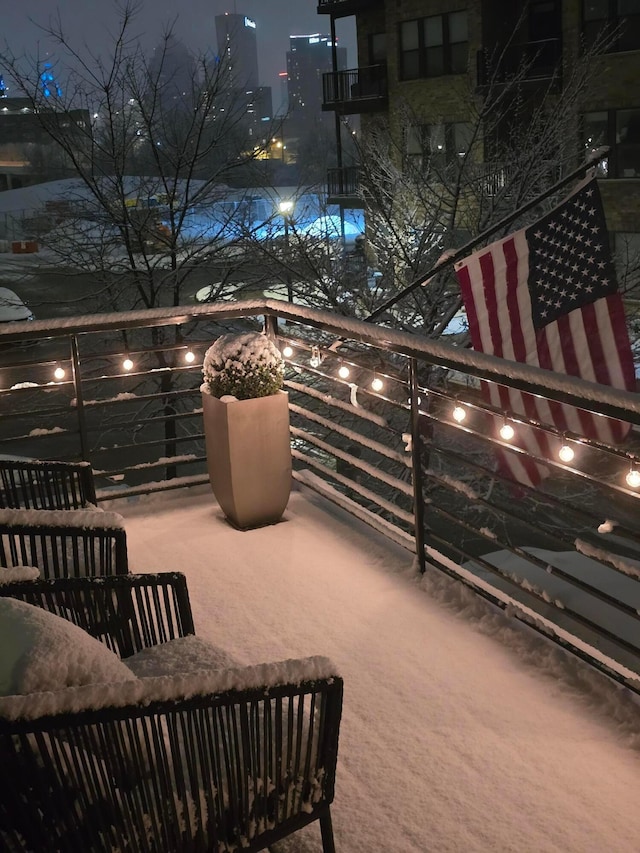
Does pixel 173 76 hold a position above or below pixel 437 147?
above

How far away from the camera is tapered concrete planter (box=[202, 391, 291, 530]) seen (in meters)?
4.78

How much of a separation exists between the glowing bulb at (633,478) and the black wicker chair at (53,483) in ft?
7.50

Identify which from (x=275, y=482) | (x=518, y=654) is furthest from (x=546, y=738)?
(x=275, y=482)

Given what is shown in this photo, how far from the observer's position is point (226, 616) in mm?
3938

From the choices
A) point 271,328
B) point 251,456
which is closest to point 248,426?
point 251,456

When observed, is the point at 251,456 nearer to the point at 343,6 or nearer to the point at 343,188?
the point at 343,188

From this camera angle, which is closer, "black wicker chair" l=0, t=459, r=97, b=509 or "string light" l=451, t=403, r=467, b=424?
"string light" l=451, t=403, r=467, b=424

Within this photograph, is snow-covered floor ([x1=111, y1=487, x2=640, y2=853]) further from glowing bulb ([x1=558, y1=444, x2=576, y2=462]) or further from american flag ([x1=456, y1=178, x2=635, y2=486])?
Answer: american flag ([x1=456, y1=178, x2=635, y2=486])

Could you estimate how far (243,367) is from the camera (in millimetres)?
4746

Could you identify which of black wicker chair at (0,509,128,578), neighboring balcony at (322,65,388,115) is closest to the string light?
black wicker chair at (0,509,128,578)

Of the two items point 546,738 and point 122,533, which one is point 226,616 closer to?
point 122,533

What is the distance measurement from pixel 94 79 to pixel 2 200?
102 feet

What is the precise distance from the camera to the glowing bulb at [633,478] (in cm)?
288

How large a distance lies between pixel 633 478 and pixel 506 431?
710 mm
